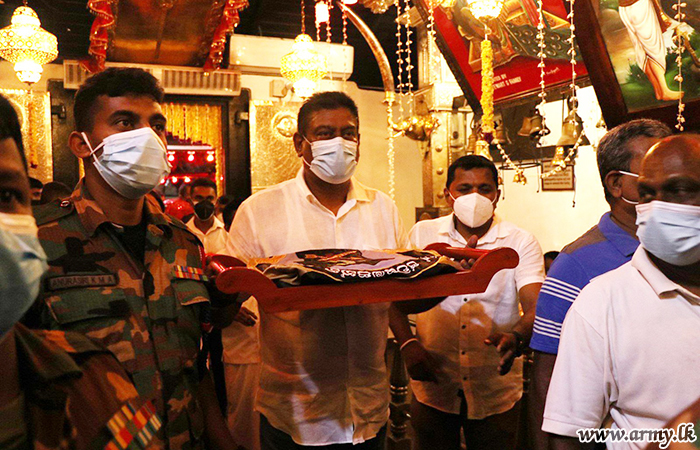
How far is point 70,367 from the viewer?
1.01m

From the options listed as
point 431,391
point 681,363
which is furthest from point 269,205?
point 681,363

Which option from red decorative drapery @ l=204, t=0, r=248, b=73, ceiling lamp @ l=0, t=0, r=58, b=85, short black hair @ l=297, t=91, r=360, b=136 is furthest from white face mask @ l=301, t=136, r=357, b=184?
ceiling lamp @ l=0, t=0, r=58, b=85

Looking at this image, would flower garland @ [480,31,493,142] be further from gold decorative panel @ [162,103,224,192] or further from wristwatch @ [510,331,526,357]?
gold decorative panel @ [162,103,224,192]

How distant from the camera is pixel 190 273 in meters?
1.82

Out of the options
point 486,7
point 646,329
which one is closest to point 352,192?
point 646,329

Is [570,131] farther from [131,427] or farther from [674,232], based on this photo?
→ [131,427]

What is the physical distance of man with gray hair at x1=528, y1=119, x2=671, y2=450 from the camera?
6.09 ft

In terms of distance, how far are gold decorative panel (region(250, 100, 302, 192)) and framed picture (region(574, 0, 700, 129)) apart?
473cm

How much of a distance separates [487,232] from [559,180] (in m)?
3.83

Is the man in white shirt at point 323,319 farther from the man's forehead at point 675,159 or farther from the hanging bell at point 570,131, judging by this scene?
the hanging bell at point 570,131

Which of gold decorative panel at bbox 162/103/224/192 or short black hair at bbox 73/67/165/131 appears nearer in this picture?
short black hair at bbox 73/67/165/131

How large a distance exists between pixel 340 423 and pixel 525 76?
4.70 m

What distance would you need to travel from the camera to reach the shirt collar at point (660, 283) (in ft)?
4.91

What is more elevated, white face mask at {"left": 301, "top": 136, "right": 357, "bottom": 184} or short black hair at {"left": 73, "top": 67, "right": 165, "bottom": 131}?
short black hair at {"left": 73, "top": 67, "right": 165, "bottom": 131}
